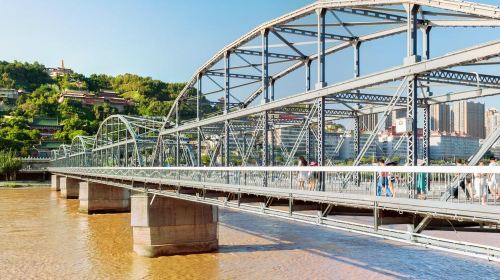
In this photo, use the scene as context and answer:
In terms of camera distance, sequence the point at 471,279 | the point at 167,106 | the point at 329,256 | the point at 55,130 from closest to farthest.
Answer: the point at 471,279
the point at 329,256
the point at 55,130
the point at 167,106

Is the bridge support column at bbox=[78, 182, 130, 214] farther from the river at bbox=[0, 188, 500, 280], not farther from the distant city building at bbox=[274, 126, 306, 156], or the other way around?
the distant city building at bbox=[274, 126, 306, 156]

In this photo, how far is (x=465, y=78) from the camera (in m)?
19.5

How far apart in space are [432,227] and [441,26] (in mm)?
13689

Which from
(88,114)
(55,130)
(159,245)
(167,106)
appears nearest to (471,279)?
(159,245)

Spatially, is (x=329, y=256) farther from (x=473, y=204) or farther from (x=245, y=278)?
(x=473, y=204)

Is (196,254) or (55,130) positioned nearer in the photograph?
(196,254)

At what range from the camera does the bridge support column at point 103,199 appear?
6097 centimetres

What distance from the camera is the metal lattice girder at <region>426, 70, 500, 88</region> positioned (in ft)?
61.3

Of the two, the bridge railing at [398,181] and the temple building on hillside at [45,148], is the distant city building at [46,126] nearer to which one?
the temple building on hillside at [45,148]

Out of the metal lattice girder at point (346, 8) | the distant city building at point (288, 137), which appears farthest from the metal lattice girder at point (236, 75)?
the distant city building at point (288, 137)

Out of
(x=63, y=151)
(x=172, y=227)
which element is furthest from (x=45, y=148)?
(x=172, y=227)

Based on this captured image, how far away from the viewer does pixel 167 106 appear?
191625 mm

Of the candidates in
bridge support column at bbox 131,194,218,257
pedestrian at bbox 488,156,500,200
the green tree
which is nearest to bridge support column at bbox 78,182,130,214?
bridge support column at bbox 131,194,218,257

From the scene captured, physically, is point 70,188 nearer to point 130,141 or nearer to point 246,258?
point 130,141
